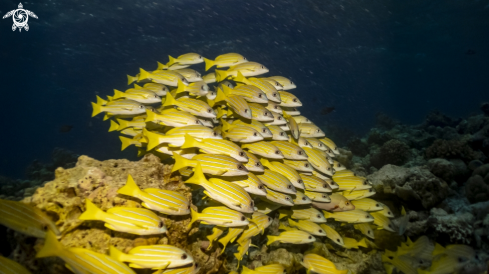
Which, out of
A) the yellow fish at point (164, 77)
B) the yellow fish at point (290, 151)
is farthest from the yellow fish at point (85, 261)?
the yellow fish at point (164, 77)

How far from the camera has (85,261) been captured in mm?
1902

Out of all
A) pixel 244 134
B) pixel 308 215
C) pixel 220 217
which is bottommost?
pixel 308 215

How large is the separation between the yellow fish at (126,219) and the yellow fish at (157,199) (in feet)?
0.53

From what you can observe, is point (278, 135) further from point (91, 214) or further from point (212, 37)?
point (212, 37)

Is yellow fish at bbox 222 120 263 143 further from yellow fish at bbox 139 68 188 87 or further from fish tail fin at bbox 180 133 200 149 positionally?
yellow fish at bbox 139 68 188 87

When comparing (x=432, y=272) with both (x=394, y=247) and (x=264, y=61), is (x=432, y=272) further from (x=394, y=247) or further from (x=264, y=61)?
(x=264, y=61)

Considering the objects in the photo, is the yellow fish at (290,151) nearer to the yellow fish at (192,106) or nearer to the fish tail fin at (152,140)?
the yellow fish at (192,106)

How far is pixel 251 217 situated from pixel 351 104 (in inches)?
5322

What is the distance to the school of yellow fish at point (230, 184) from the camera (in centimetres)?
223

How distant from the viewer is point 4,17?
26.1 meters

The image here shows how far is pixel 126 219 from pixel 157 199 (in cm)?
36

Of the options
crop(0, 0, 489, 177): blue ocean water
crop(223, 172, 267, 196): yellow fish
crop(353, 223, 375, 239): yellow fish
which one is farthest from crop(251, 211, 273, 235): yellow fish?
crop(0, 0, 489, 177): blue ocean water

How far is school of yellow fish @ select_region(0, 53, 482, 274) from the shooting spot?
223cm

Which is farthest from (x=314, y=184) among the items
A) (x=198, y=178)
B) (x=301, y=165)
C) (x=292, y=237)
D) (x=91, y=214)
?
(x=91, y=214)
